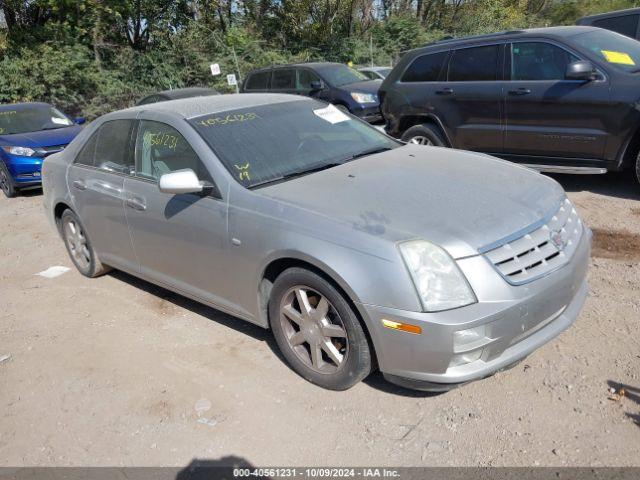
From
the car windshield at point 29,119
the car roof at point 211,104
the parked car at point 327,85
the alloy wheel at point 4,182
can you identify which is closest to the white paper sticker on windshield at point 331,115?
the car roof at point 211,104

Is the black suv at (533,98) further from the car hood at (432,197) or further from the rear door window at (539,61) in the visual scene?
the car hood at (432,197)

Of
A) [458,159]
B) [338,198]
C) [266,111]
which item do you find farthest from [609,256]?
[266,111]

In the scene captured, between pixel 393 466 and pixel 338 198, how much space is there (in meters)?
1.44

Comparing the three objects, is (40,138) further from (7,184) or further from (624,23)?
(624,23)

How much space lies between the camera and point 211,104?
14.0 ft

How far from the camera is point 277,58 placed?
24000 millimetres

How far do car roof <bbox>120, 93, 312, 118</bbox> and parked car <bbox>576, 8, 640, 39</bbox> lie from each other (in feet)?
25.3

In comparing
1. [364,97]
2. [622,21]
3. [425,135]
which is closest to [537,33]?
[425,135]

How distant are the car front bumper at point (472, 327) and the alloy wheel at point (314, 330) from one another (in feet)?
0.97

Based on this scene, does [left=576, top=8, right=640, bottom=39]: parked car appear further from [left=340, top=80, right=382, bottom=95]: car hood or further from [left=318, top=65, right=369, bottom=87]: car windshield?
[left=318, top=65, right=369, bottom=87]: car windshield

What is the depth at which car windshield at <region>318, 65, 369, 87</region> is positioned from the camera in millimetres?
12942

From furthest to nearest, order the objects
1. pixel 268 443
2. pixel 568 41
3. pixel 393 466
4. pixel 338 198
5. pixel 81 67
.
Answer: pixel 81 67, pixel 568 41, pixel 338 198, pixel 268 443, pixel 393 466

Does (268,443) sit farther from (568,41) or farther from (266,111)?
(568,41)

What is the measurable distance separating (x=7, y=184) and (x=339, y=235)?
8.37 meters
